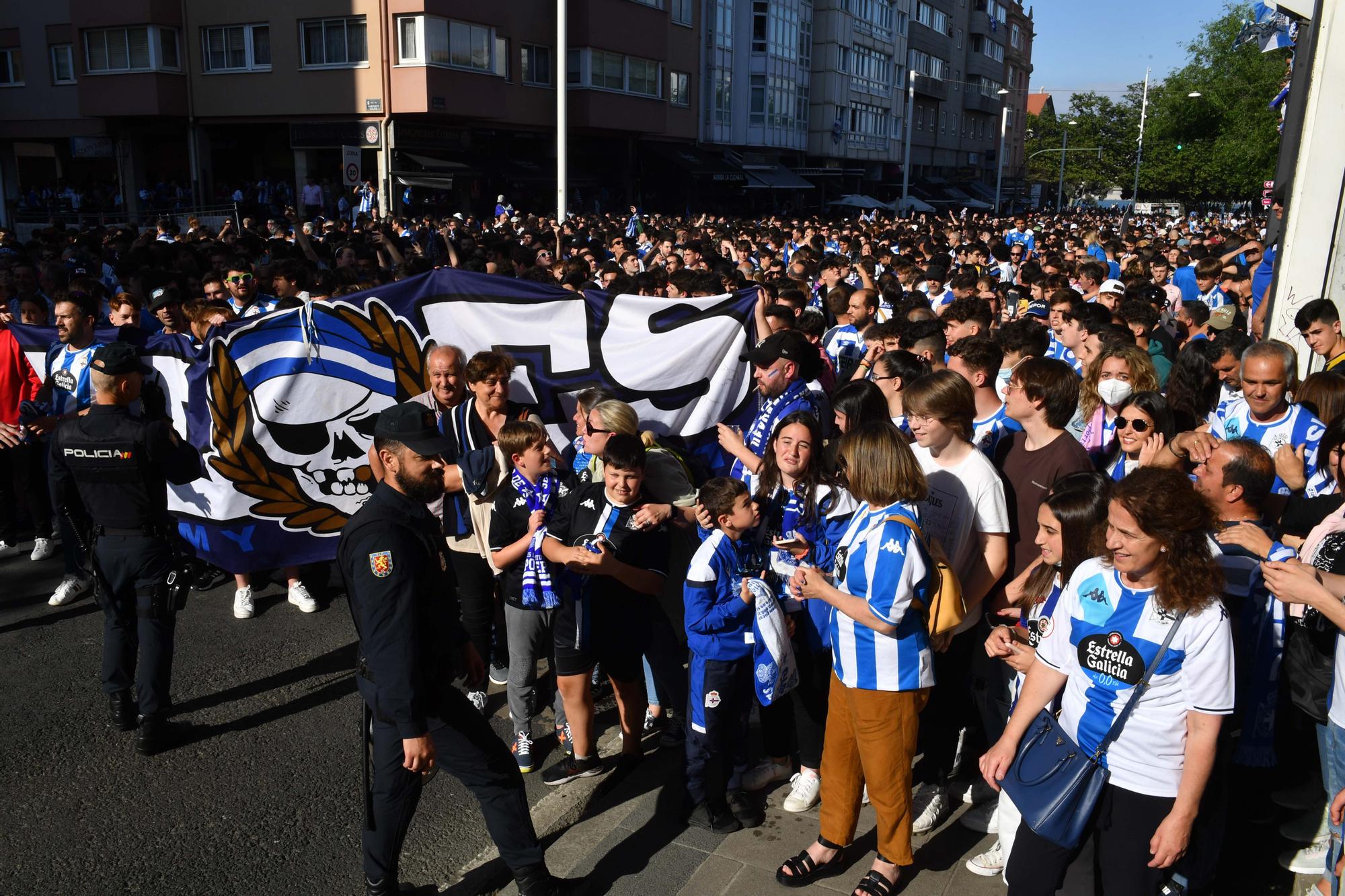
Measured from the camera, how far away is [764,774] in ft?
15.0

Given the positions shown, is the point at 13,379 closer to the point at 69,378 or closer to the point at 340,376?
the point at 69,378

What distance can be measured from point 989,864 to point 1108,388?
102 inches

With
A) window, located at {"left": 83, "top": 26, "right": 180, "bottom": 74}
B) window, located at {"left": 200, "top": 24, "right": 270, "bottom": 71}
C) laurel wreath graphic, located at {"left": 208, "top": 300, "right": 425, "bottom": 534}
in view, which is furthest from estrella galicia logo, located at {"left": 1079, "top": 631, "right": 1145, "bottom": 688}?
window, located at {"left": 83, "top": 26, "right": 180, "bottom": 74}

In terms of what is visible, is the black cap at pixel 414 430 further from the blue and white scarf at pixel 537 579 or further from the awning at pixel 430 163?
the awning at pixel 430 163

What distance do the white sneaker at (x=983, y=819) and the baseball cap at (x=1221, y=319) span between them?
621cm

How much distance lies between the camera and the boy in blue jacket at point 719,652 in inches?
160

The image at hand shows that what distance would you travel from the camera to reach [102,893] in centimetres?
388

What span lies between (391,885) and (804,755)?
187cm

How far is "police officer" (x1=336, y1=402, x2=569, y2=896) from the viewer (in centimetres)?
338

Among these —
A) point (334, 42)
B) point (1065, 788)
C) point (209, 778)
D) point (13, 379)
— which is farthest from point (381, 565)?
point (334, 42)

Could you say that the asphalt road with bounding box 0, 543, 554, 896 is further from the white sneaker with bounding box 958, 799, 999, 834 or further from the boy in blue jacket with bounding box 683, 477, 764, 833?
the white sneaker with bounding box 958, 799, 999, 834

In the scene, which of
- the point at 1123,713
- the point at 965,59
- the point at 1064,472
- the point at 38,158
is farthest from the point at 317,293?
the point at 965,59

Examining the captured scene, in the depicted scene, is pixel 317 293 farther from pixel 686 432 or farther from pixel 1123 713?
pixel 1123 713

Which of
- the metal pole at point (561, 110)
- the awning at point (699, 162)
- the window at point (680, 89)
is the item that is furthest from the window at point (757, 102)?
the metal pole at point (561, 110)
